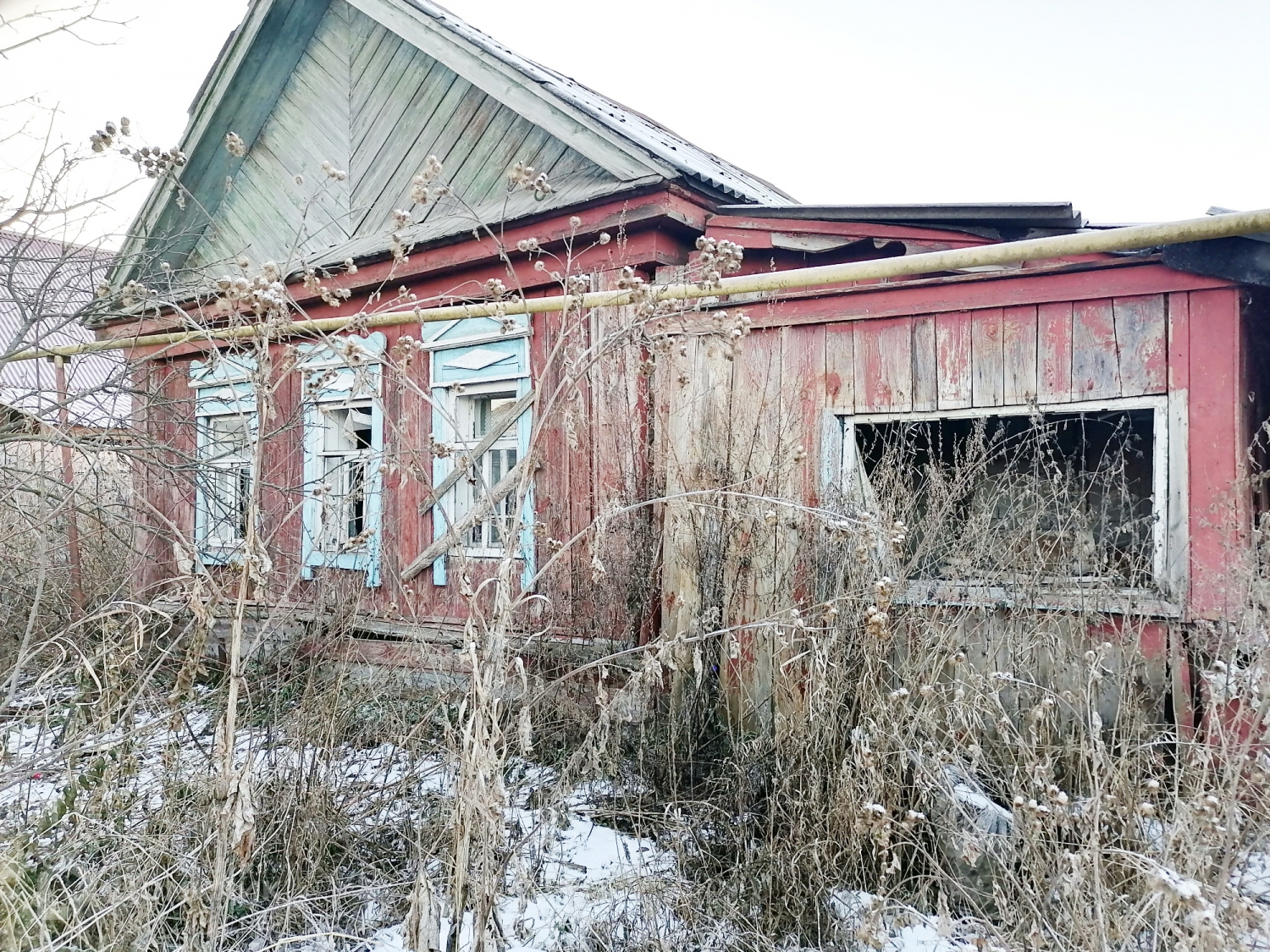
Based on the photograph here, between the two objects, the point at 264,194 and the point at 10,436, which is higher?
the point at 264,194

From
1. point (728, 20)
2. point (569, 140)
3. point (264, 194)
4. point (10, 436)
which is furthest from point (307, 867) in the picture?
point (728, 20)

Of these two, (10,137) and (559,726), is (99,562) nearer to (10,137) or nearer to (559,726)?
(10,137)

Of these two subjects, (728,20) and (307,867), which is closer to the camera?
(307,867)

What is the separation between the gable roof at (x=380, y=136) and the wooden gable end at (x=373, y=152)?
1cm

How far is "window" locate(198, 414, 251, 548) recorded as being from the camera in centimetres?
420

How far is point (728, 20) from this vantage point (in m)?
20.4

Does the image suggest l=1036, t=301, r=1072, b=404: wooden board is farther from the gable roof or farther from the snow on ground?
the snow on ground

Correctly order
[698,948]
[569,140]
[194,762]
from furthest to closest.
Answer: [569,140]
[194,762]
[698,948]

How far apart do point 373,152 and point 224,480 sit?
347cm

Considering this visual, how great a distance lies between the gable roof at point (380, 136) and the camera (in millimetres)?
6020

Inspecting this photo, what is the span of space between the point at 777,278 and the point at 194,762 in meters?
3.46

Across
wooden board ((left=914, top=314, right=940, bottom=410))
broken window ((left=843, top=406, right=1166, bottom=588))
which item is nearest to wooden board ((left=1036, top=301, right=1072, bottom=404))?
broken window ((left=843, top=406, right=1166, bottom=588))

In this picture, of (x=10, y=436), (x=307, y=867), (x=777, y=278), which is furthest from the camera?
(x=777, y=278)

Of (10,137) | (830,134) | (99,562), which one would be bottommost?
(99,562)
